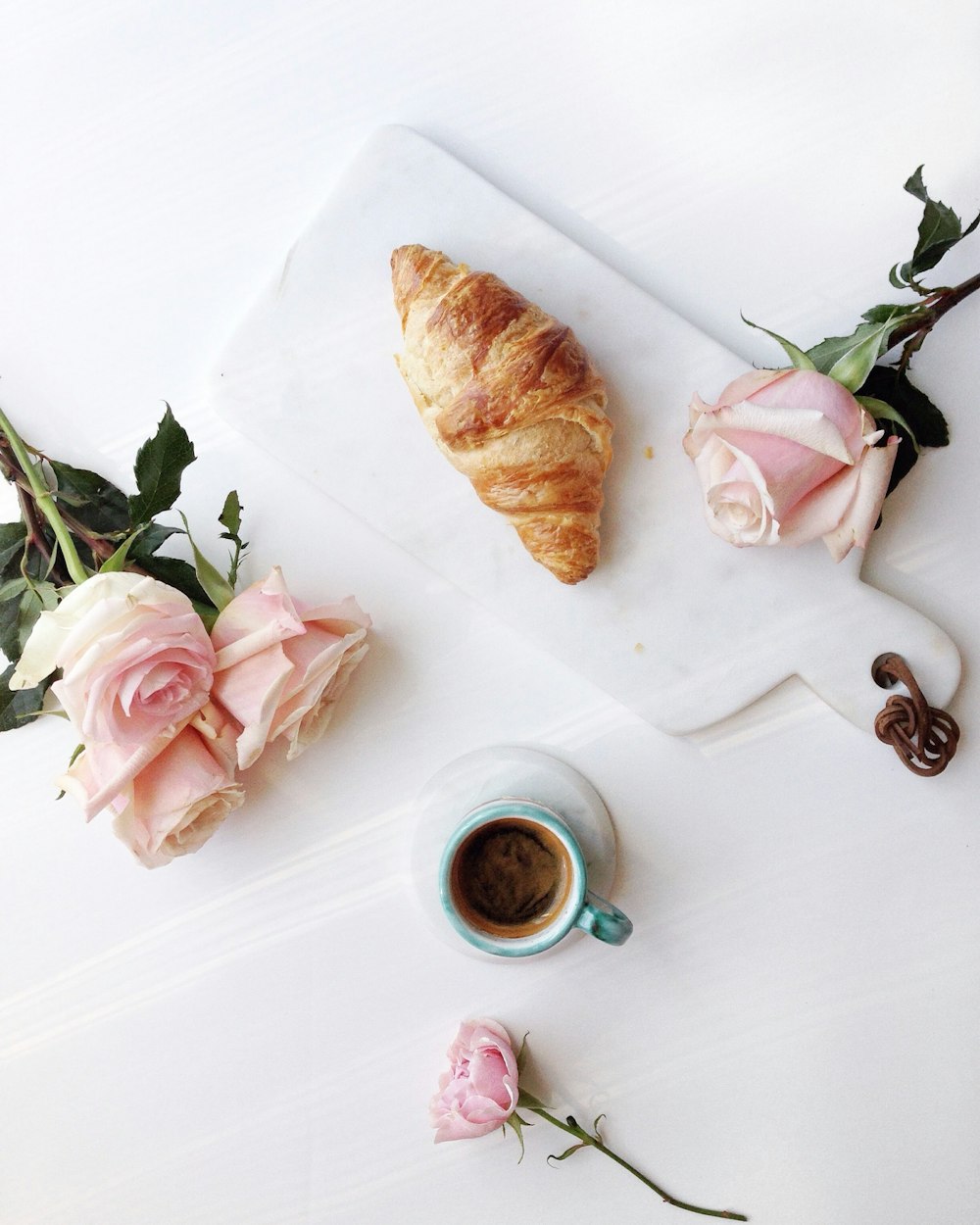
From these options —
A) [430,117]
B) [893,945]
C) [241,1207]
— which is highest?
[430,117]

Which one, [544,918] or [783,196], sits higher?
[783,196]

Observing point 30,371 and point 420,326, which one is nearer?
point 420,326

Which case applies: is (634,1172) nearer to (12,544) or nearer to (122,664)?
(122,664)

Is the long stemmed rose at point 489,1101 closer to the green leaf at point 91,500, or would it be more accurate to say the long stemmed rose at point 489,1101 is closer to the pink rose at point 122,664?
the pink rose at point 122,664

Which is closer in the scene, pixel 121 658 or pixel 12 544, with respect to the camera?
pixel 121 658

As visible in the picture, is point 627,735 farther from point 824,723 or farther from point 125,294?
point 125,294

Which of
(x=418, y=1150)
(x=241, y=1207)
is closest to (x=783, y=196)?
(x=418, y=1150)

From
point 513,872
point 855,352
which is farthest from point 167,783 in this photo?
point 855,352
